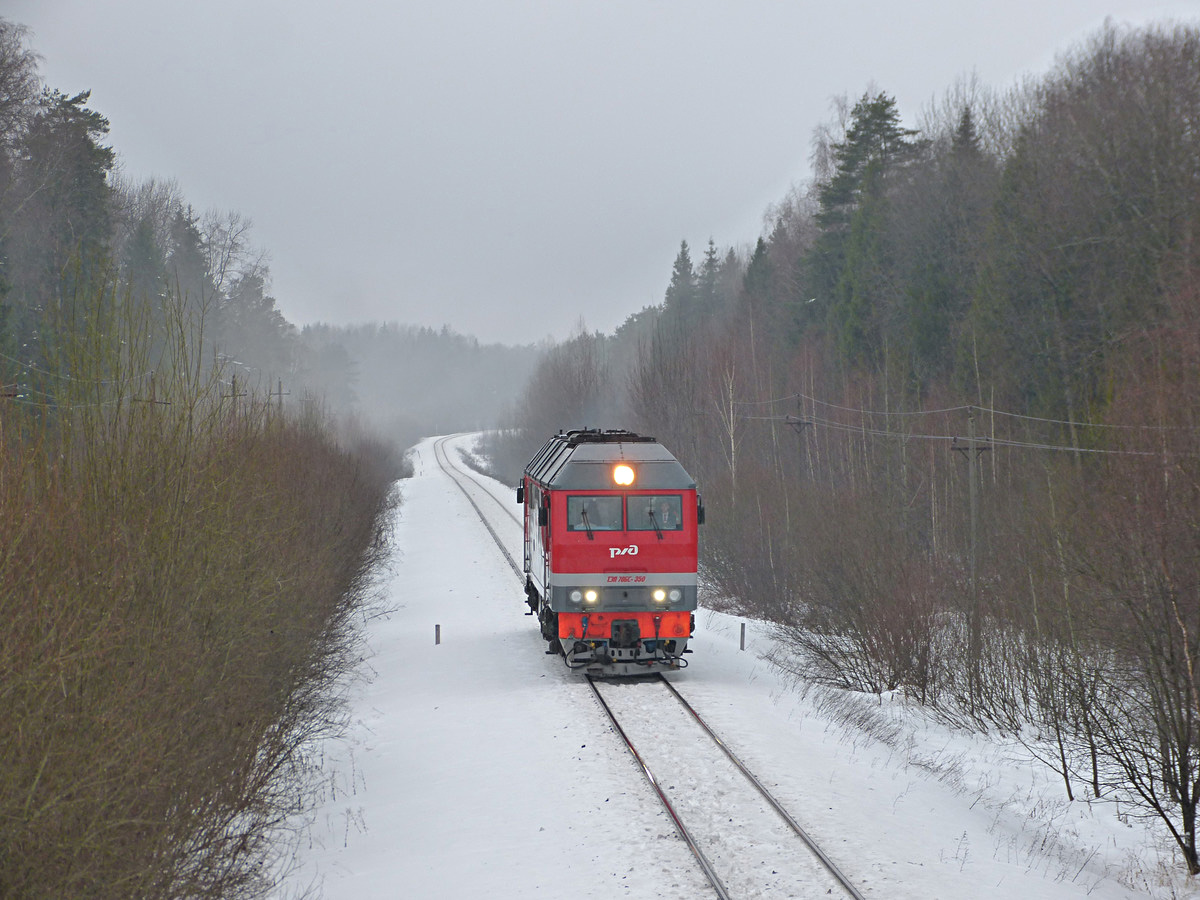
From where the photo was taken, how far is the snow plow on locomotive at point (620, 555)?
15.7 meters

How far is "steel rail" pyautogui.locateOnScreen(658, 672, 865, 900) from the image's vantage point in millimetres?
8695

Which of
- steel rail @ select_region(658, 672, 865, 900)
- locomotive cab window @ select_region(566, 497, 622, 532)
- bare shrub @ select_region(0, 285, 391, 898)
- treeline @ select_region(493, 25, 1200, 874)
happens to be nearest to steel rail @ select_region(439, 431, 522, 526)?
treeline @ select_region(493, 25, 1200, 874)

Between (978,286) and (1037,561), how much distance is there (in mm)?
21237

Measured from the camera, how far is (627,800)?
1077cm

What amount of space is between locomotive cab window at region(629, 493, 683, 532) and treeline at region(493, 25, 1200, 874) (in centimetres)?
437

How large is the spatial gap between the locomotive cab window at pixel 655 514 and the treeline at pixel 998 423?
437 cm

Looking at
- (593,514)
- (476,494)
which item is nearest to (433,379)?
(476,494)

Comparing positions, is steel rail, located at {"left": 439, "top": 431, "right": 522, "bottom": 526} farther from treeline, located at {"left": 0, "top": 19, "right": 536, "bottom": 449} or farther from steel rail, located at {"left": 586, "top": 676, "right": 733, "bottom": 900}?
steel rail, located at {"left": 586, "top": 676, "right": 733, "bottom": 900}

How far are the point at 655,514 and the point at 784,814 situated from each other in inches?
252

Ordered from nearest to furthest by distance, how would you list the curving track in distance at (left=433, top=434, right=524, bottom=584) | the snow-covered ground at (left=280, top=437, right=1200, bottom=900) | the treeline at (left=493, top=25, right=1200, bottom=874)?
the snow-covered ground at (left=280, top=437, right=1200, bottom=900)
the treeline at (left=493, top=25, right=1200, bottom=874)
the curving track in distance at (left=433, top=434, right=524, bottom=584)

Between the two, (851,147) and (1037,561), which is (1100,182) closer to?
(1037,561)

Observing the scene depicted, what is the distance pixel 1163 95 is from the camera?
90.5 feet

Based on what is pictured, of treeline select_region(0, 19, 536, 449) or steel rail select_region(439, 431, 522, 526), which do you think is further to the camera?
steel rail select_region(439, 431, 522, 526)

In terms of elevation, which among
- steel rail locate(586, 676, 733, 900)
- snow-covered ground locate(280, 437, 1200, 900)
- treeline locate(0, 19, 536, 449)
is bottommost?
snow-covered ground locate(280, 437, 1200, 900)
